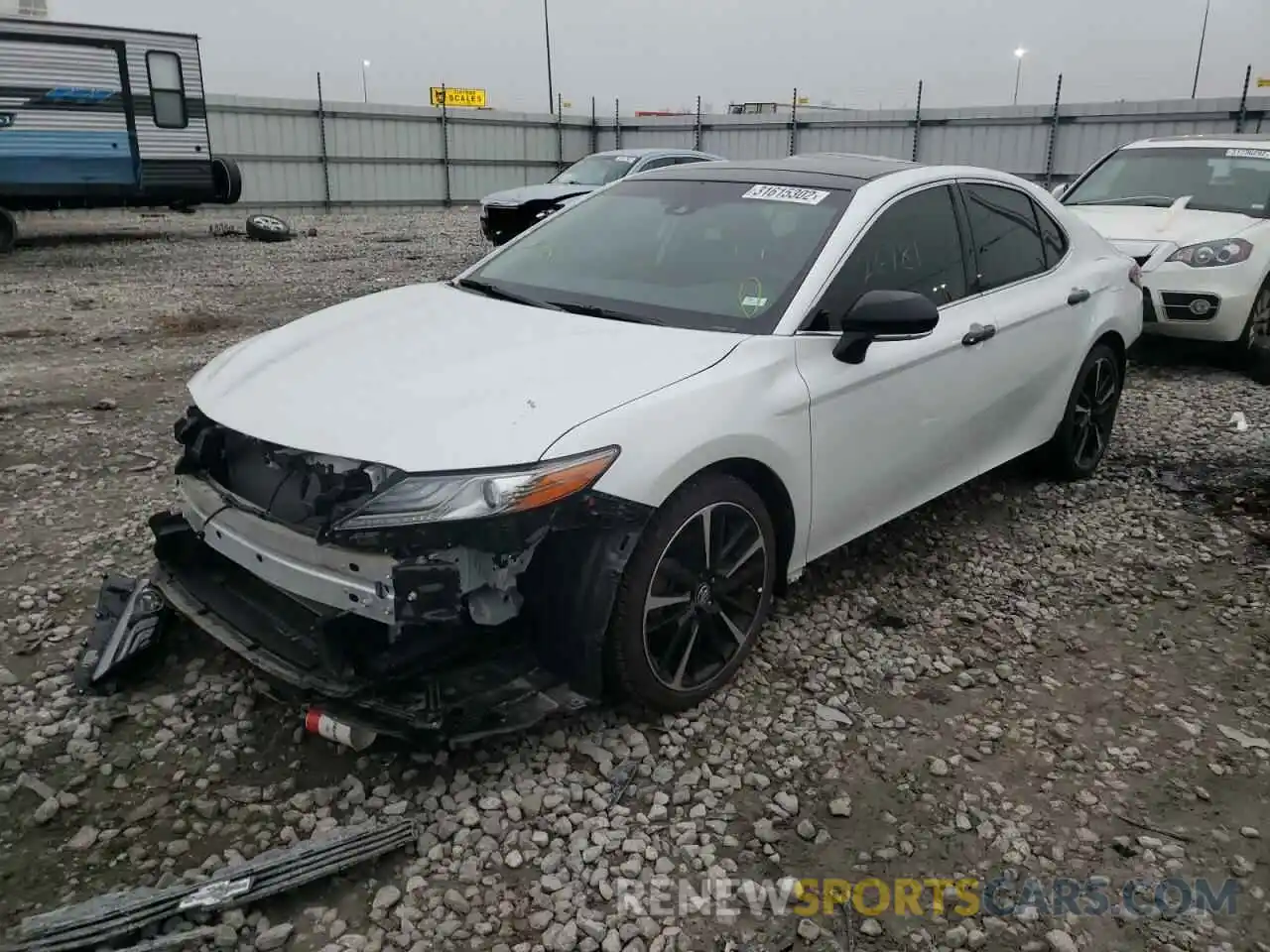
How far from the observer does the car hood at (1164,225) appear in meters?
7.63

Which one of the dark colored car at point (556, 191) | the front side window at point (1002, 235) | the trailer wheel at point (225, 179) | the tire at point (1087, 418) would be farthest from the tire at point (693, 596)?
the trailer wheel at point (225, 179)

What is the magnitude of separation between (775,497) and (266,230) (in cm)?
1615

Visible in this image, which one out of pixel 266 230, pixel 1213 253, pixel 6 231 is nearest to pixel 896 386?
pixel 1213 253

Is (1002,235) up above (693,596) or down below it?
above

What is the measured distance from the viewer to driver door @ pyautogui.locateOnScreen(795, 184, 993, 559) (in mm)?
3416

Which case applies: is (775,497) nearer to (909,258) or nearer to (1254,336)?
(909,258)

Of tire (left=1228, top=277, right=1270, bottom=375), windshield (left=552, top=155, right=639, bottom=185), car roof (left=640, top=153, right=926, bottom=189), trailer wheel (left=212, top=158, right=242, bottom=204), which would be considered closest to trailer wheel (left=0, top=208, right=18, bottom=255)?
trailer wheel (left=212, top=158, right=242, bottom=204)

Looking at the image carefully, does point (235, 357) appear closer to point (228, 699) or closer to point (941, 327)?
point (228, 699)

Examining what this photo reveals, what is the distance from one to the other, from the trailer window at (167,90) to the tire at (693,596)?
1612cm

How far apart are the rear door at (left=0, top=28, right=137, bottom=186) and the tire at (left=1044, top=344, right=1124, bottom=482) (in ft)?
50.2

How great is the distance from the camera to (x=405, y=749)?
299cm

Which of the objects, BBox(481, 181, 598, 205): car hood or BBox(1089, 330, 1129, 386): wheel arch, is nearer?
BBox(1089, 330, 1129, 386): wheel arch

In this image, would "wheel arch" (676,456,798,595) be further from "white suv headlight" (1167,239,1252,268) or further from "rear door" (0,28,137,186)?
"rear door" (0,28,137,186)

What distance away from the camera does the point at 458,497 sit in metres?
2.55
